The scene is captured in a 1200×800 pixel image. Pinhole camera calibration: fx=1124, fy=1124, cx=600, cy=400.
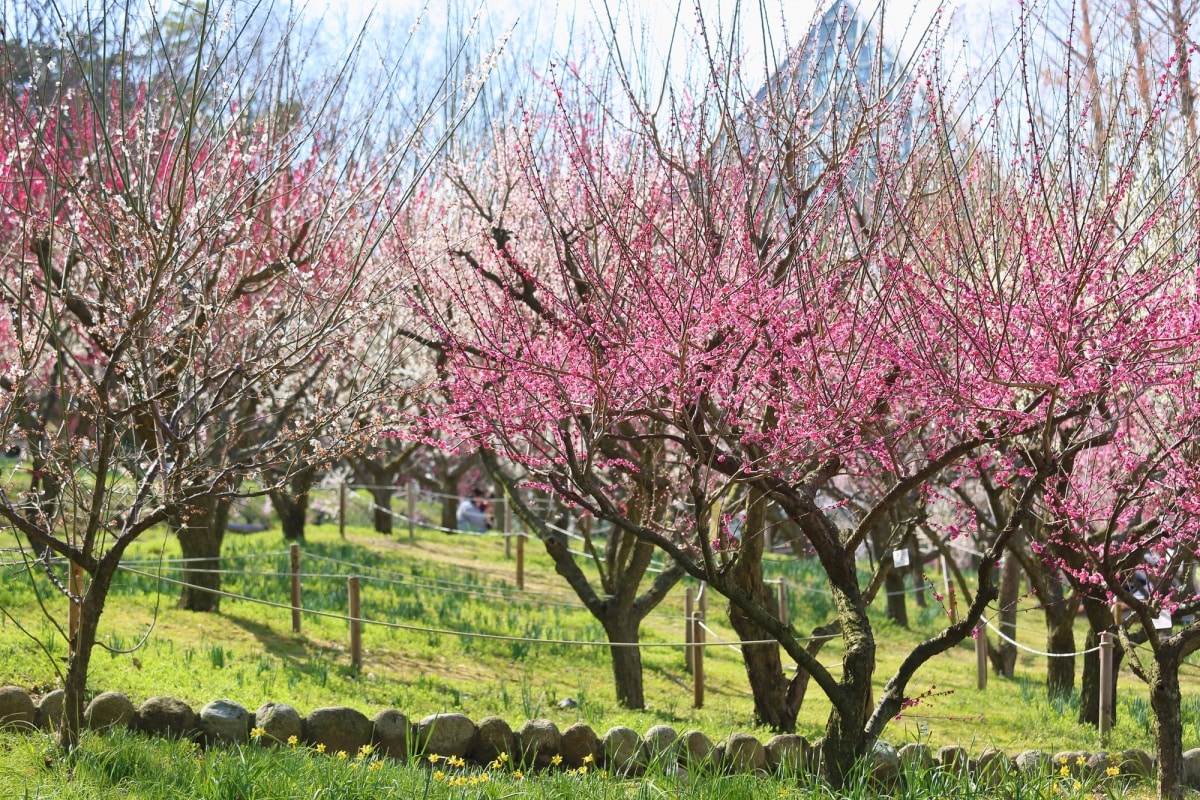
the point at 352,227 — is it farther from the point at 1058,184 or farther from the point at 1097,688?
the point at 1097,688

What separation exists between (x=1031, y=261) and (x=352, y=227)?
6.07 m

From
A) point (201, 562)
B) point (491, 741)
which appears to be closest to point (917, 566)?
point (201, 562)

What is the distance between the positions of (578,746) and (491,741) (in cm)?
44

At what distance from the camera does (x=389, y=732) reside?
5.59m

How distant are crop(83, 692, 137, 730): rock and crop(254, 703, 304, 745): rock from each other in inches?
23.8

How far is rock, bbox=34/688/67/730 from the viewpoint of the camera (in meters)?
5.40

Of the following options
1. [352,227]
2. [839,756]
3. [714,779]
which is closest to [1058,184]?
[839,756]

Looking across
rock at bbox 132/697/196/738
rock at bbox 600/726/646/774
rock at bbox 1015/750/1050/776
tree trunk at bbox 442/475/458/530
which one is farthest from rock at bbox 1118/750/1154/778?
tree trunk at bbox 442/475/458/530

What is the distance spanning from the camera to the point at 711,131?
257 inches

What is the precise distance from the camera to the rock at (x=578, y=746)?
5.73 m

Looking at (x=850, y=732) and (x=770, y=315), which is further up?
(x=770, y=315)

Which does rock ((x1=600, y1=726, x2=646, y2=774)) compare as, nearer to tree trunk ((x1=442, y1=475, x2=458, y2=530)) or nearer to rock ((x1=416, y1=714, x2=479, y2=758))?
rock ((x1=416, y1=714, x2=479, y2=758))

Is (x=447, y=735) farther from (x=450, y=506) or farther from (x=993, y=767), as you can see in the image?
(x=450, y=506)

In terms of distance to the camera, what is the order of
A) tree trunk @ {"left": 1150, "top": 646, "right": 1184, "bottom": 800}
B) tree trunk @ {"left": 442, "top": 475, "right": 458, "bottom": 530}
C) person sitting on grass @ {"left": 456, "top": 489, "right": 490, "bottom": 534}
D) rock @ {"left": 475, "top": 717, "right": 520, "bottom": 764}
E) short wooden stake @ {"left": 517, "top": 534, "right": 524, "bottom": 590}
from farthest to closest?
1. person sitting on grass @ {"left": 456, "top": 489, "right": 490, "bottom": 534}
2. tree trunk @ {"left": 442, "top": 475, "right": 458, "bottom": 530}
3. short wooden stake @ {"left": 517, "top": 534, "right": 524, "bottom": 590}
4. rock @ {"left": 475, "top": 717, "right": 520, "bottom": 764}
5. tree trunk @ {"left": 1150, "top": 646, "right": 1184, "bottom": 800}
